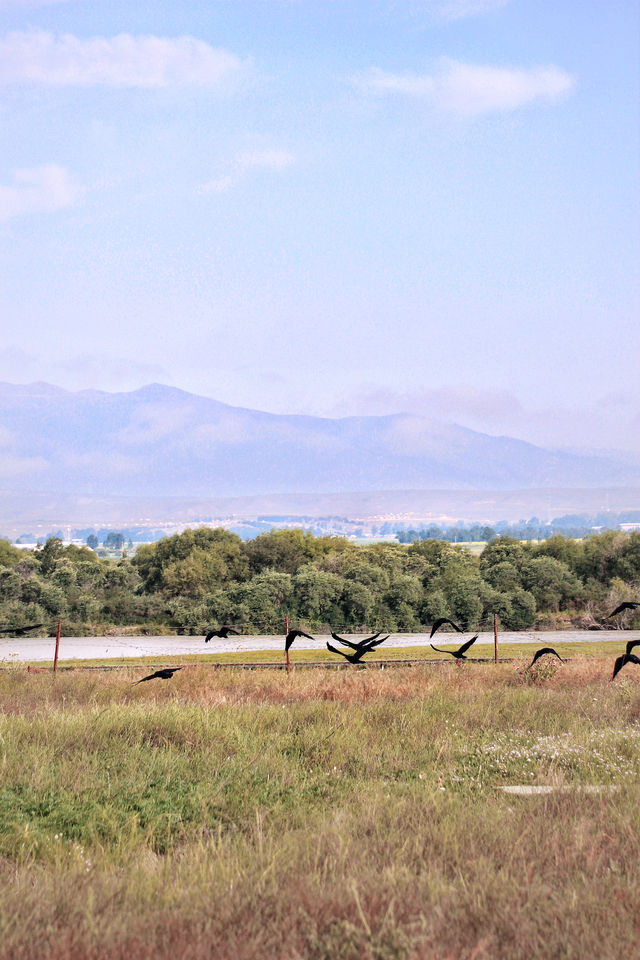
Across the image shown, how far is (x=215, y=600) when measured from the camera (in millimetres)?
23781

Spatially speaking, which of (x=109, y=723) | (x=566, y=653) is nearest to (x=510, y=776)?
(x=109, y=723)

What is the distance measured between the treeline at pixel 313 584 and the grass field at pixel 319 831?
547 inches

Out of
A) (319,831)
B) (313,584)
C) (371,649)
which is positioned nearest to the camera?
(319,831)

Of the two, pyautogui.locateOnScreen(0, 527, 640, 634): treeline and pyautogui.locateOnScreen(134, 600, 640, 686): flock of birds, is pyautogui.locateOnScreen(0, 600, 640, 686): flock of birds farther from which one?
pyautogui.locateOnScreen(0, 527, 640, 634): treeline

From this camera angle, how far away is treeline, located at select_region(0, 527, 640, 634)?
2361 cm

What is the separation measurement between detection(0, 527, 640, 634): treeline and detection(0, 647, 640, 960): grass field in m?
13.9

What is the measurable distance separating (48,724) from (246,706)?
7.95ft

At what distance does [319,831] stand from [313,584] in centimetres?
1915

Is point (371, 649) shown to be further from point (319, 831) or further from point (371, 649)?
point (319, 831)

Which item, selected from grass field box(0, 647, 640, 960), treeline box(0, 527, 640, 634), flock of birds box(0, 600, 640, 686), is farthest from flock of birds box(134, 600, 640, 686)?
treeline box(0, 527, 640, 634)

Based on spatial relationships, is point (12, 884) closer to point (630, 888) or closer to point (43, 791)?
point (43, 791)

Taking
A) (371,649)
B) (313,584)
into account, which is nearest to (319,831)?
(371,649)

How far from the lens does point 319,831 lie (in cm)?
450

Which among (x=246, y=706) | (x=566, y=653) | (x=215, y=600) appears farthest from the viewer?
(x=215, y=600)
